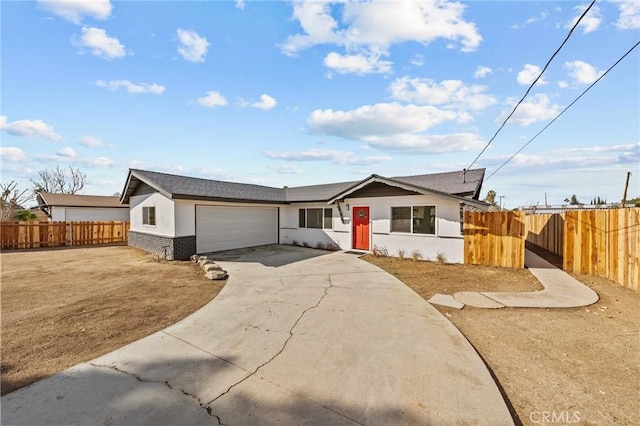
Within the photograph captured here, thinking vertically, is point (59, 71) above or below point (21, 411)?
above

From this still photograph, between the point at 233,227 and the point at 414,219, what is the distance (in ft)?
29.0

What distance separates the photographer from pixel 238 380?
308cm

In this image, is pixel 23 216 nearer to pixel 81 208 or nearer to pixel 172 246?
pixel 81 208

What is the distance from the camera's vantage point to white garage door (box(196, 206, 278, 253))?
12516mm

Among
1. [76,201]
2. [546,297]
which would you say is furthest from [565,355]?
[76,201]

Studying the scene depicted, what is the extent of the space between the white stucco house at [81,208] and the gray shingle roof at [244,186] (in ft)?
29.0

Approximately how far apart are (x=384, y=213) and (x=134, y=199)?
13.9m

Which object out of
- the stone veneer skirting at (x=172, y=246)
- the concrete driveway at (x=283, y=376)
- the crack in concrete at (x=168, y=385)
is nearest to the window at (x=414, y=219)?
the concrete driveway at (x=283, y=376)

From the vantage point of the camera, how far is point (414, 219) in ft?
37.8

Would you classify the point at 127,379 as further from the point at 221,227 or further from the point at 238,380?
the point at 221,227

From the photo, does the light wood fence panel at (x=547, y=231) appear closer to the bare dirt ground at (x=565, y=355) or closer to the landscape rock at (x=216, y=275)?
the bare dirt ground at (x=565, y=355)

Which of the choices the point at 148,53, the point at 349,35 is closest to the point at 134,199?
the point at 148,53

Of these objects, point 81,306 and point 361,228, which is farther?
point 361,228

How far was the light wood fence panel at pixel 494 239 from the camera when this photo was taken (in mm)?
9242
